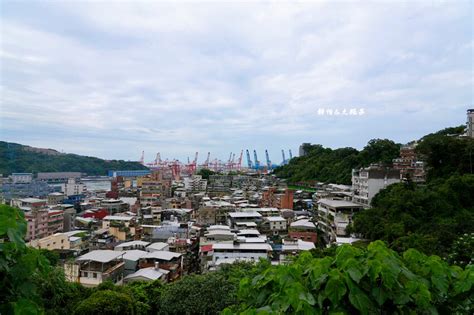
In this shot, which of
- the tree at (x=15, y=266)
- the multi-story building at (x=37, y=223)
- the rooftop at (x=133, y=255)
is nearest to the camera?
the tree at (x=15, y=266)

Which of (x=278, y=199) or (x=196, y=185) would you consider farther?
(x=196, y=185)

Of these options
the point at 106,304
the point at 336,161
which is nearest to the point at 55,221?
the point at 106,304

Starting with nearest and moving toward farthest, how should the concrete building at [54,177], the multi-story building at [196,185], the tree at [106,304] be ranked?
the tree at [106,304]
the multi-story building at [196,185]
the concrete building at [54,177]

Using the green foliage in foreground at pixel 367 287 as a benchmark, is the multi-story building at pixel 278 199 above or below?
below

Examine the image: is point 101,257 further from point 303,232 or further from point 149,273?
point 303,232

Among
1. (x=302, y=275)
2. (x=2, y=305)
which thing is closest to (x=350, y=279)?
(x=302, y=275)

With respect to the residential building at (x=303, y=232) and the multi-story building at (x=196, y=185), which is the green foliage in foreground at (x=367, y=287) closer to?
the residential building at (x=303, y=232)

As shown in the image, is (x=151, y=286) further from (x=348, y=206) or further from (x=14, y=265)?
(x=348, y=206)

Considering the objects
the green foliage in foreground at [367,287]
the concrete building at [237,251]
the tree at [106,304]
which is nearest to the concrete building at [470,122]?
the concrete building at [237,251]
